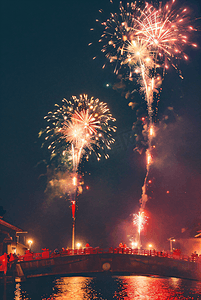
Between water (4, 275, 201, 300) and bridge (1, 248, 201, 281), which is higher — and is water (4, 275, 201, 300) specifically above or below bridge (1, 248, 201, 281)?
below

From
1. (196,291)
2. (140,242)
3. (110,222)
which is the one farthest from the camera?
(110,222)

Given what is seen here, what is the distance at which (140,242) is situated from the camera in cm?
8144

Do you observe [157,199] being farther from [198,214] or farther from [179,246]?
[179,246]

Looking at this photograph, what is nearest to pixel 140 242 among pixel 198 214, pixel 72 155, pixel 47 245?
pixel 198 214

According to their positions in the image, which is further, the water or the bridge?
the bridge

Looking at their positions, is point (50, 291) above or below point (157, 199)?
below

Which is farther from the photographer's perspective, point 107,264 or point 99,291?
point 107,264

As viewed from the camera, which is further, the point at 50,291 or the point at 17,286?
the point at 17,286

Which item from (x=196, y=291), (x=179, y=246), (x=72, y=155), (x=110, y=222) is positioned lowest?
(x=196, y=291)

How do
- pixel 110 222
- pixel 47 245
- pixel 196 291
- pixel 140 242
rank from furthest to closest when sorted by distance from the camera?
1. pixel 110 222
2. pixel 140 242
3. pixel 47 245
4. pixel 196 291

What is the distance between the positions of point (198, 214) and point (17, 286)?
53237mm

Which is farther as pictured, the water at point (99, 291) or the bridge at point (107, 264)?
the bridge at point (107, 264)

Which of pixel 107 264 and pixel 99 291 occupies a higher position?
pixel 107 264

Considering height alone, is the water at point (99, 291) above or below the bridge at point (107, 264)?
below
